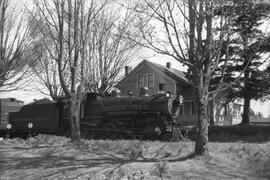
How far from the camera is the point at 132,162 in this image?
11.6 m

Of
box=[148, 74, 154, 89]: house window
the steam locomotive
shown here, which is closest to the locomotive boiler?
the steam locomotive

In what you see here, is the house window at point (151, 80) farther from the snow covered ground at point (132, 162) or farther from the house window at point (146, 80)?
the snow covered ground at point (132, 162)

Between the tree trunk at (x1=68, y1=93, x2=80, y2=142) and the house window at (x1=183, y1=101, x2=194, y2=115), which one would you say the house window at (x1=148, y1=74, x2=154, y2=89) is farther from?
the tree trunk at (x1=68, y1=93, x2=80, y2=142)

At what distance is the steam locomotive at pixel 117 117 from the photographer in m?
18.8

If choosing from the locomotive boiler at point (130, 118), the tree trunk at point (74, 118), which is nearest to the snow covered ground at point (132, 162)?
the tree trunk at point (74, 118)

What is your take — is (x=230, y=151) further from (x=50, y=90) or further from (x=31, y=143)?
(x=50, y=90)

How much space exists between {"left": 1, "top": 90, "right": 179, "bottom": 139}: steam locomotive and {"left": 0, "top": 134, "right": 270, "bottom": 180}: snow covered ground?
4.13 m

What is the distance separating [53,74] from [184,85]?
13922mm

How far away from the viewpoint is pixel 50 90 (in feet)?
118

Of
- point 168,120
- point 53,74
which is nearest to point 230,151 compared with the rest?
point 168,120

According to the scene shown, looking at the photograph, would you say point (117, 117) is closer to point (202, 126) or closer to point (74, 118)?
Answer: point (74, 118)

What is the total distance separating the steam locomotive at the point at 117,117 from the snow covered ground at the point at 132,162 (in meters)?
4.13

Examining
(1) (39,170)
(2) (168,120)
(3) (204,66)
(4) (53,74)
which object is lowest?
(1) (39,170)

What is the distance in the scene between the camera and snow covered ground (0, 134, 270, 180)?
34.8ft
